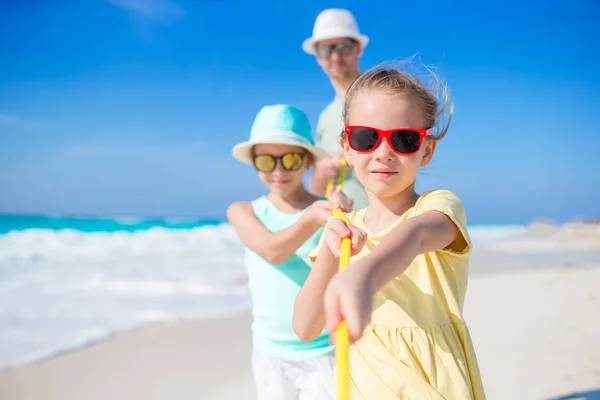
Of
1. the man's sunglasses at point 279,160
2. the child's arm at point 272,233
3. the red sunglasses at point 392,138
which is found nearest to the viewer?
the red sunglasses at point 392,138

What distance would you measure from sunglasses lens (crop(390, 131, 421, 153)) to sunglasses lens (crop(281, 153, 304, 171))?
51.6 inches

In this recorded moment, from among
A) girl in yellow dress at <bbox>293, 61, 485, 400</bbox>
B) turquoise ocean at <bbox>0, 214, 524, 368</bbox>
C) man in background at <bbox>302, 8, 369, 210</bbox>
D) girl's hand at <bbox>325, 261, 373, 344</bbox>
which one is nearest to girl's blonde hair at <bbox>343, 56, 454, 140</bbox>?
girl in yellow dress at <bbox>293, 61, 485, 400</bbox>

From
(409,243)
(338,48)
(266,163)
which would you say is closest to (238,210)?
(266,163)

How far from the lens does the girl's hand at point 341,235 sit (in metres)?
1.30

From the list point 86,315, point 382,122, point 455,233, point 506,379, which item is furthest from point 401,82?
point 86,315

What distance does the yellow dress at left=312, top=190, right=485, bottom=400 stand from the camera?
1367 millimetres

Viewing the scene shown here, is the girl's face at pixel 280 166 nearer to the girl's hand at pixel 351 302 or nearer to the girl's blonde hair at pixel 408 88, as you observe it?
the girl's blonde hair at pixel 408 88

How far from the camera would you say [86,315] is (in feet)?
21.5

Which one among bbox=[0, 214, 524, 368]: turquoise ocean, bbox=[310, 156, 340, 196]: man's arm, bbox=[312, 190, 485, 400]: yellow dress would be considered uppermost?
bbox=[0, 214, 524, 368]: turquoise ocean

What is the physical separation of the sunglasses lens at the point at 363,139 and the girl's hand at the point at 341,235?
0.79ft

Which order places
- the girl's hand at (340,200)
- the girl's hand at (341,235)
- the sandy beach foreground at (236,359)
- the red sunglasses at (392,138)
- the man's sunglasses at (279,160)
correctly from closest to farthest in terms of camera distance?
the girl's hand at (341,235) → the red sunglasses at (392,138) → the girl's hand at (340,200) → the man's sunglasses at (279,160) → the sandy beach foreground at (236,359)

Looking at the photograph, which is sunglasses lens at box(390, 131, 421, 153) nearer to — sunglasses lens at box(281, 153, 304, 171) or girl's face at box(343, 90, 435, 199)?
girl's face at box(343, 90, 435, 199)

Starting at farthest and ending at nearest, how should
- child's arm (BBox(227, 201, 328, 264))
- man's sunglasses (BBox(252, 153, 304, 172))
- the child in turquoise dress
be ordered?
man's sunglasses (BBox(252, 153, 304, 172)) < the child in turquoise dress < child's arm (BBox(227, 201, 328, 264))

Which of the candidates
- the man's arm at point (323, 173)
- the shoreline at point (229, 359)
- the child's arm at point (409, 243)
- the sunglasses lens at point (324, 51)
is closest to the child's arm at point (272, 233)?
the man's arm at point (323, 173)
